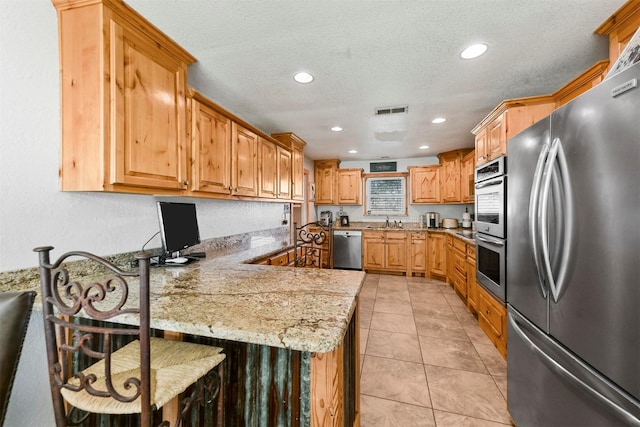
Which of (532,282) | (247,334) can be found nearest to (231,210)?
(247,334)

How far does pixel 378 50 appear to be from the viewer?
5.81ft

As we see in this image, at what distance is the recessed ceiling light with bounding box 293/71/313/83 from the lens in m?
2.09

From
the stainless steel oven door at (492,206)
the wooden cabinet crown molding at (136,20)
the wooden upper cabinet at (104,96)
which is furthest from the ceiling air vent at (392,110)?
the wooden upper cabinet at (104,96)

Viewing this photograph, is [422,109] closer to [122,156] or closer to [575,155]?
[575,155]

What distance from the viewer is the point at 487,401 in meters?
1.79

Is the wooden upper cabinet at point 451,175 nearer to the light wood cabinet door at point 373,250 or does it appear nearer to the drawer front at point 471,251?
the light wood cabinet door at point 373,250

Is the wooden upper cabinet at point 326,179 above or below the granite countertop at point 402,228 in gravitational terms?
above

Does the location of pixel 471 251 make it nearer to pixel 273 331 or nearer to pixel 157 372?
pixel 273 331

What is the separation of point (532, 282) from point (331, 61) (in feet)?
6.15

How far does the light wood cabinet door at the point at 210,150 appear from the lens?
1.97m

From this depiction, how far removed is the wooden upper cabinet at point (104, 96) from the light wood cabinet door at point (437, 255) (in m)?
4.53

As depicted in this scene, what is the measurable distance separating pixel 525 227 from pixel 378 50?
144 cm

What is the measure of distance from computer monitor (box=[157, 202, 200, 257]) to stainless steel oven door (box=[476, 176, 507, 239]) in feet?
8.55

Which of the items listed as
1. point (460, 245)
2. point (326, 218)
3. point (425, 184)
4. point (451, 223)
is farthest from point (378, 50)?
point (326, 218)
